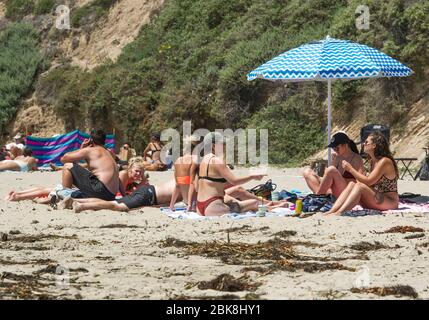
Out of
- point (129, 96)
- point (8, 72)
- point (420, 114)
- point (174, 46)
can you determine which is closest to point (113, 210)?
point (420, 114)

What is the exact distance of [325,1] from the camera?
921 inches

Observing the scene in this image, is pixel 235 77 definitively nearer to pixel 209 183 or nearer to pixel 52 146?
pixel 52 146

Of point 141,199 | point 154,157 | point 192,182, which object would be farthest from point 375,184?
point 154,157

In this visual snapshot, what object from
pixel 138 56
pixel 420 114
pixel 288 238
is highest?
pixel 138 56

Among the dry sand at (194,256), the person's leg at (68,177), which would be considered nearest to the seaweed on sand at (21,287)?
the dry sand at (194,256)

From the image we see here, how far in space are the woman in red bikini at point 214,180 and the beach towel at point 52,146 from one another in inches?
493

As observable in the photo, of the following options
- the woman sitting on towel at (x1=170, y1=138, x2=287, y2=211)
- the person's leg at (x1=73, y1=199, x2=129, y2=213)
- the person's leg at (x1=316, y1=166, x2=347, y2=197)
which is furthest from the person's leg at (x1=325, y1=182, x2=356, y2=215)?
the person's leg at (x1=73, y1=199, x2=129, y2=213)

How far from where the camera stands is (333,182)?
10.6 metres

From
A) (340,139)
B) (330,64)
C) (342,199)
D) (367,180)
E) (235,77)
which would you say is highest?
(235,77)

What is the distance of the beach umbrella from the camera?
37.8 feet

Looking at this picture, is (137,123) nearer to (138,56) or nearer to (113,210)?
(138,56)

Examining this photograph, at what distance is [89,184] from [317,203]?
2803 millimetres

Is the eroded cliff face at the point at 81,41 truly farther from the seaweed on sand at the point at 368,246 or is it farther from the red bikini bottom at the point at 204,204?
the seaweed on sand at the point at 368,246

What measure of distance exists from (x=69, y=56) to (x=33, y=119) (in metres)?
3.13
